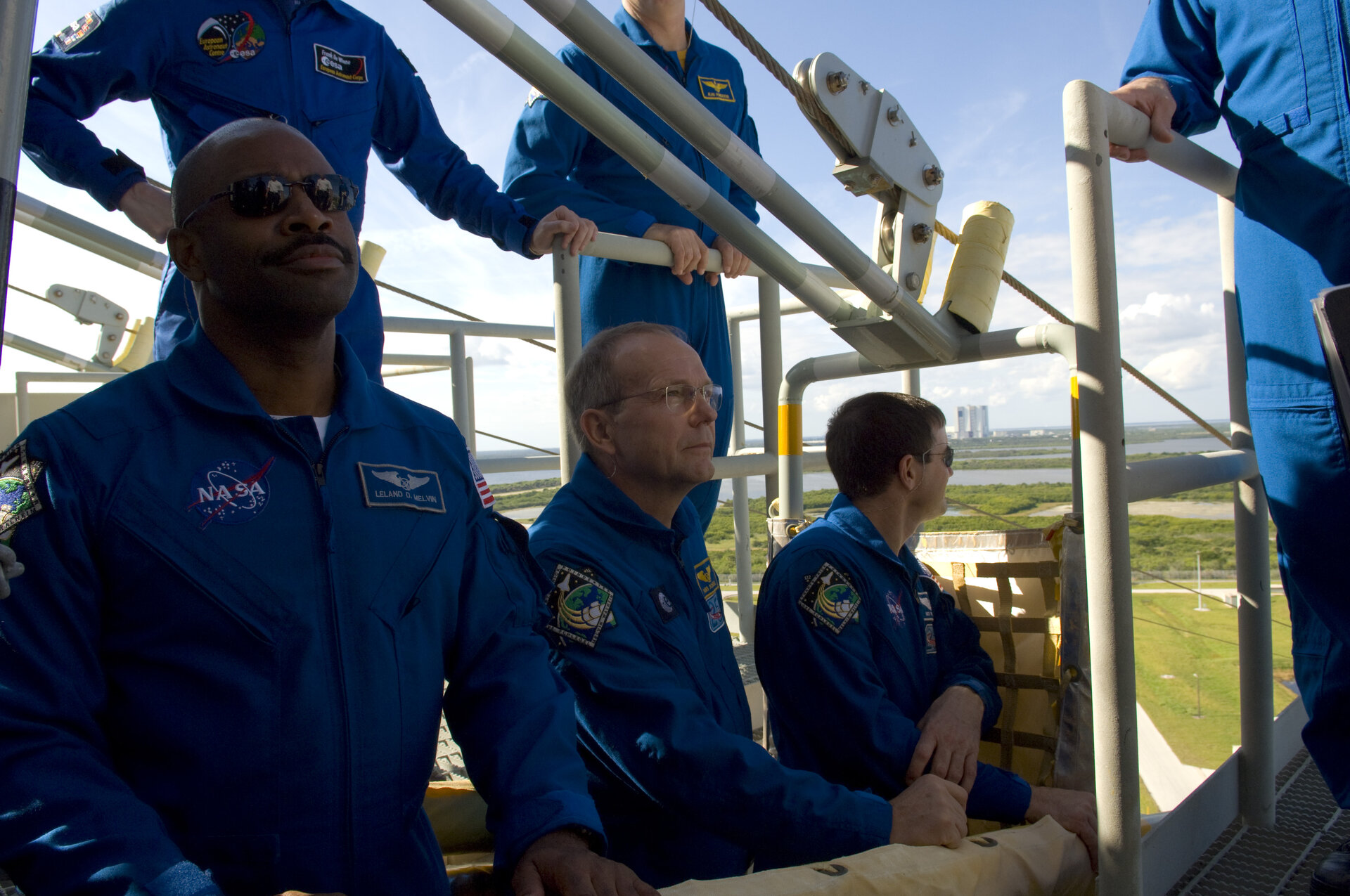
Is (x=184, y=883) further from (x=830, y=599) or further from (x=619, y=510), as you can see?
(x=830, y=599)

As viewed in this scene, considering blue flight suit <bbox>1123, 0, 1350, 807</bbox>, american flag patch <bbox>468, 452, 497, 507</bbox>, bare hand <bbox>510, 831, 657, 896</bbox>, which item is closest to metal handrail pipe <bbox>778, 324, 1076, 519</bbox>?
blue flight suit <bbox>1123, 0, 1350, 807</bbox>

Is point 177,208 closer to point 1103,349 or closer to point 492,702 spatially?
point 492,702

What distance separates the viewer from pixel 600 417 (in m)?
1.61

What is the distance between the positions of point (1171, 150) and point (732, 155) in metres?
0.68

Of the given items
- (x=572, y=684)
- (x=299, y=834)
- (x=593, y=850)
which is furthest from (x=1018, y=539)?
(x=299, y=834)

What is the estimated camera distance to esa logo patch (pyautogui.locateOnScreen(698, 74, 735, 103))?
2.47m

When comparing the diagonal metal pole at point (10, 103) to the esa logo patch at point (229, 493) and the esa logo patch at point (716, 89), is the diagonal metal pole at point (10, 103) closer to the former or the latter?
the esa logo patch at point (229, 493)

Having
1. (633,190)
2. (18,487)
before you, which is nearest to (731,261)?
(633,190)

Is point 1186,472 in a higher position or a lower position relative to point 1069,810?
higher

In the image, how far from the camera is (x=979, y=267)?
1782 mm

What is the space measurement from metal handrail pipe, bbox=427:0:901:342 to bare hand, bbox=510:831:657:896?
1.04 meters

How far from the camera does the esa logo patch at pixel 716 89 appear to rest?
8.10 feet

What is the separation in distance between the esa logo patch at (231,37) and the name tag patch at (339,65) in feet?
0.30

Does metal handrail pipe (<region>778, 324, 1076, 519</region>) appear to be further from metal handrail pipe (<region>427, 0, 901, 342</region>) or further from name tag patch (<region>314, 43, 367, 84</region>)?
name tag patch (<region>314, 43, 367, 84</region>)
